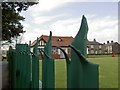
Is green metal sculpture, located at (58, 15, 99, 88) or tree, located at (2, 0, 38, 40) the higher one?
tree, located at (2, 0, 38, 40)

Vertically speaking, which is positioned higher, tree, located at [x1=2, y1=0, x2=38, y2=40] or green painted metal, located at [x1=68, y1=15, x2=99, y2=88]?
tree, located at [x1=2, y1=0, x2=38, y2=40]

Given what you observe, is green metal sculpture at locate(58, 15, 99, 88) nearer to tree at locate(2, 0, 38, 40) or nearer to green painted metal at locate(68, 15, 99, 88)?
green painted metal at locate(68, 15, 99, 88)

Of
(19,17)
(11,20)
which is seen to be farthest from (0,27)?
(19,17)

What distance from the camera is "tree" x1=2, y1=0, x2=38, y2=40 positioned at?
65.1 feet

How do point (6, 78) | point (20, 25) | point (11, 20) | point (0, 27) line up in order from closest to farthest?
point (6, 78) < point (0, 27) < point (11, 20) < point (20, 25)

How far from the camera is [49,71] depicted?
63.2 inches

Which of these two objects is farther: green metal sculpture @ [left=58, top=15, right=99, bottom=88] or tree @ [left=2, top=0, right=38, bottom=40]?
tree @ [left=2, top=0, right=38, bottom=40]

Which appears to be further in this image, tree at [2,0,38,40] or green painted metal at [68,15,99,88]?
tree at [2,0,38,40]

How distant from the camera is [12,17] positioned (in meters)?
20.8

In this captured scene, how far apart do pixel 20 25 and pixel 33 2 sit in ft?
15.1

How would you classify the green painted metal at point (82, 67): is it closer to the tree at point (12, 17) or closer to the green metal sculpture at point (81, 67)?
the green metal sculpture at point (81, 67)

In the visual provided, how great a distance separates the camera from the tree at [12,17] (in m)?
19.8

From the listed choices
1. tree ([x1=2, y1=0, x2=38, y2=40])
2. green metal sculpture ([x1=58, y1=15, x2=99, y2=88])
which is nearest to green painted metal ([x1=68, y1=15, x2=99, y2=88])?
green metal sculpture ([x1=58, y1=15, x2=99, y2=88])

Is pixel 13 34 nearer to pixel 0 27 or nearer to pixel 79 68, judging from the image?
pixel 0 27
